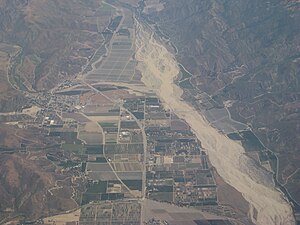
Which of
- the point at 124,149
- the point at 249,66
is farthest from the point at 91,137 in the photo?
the point at 249,66

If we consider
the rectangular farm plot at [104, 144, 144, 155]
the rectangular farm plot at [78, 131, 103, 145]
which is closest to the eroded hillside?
the rectangular farm plot at [104, 144, 144, 155]

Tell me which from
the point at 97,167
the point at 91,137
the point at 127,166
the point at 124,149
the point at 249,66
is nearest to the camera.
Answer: the point at 97,167

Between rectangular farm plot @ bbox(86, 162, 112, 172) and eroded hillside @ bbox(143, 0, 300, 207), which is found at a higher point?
eroded hillside @ bbox(143, 0, 300, 207)

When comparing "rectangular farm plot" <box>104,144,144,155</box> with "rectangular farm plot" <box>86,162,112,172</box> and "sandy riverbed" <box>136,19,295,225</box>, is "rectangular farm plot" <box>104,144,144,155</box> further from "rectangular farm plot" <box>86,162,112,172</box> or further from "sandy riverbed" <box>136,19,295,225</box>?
"sandy riverbed" <box>136,19,295,225</box>

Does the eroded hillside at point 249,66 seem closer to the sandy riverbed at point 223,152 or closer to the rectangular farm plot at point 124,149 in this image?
the sandy riverbed at point 223,152

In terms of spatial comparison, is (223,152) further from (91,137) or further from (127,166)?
(91,137)

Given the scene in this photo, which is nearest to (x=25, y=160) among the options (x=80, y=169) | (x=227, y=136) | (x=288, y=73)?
(x=80, y=169)

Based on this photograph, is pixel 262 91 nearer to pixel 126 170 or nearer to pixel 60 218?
pixel 126 170

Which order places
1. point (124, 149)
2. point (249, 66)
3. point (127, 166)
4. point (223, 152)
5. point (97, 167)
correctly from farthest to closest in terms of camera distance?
1. point (249, 66)
2. point (223, 152)
3. point (124, 149)
4. point (127, 166)
5. point (97, 167)

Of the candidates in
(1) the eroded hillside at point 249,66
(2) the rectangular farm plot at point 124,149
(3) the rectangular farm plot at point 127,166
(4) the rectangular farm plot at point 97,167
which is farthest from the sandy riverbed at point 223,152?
(4) the rectangular farm plot at point 97,167
